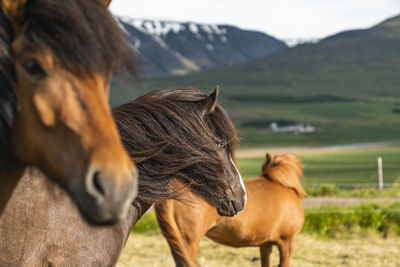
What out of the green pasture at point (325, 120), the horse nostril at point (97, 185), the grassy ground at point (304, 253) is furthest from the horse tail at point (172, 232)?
the green pasture at point (325, 120)

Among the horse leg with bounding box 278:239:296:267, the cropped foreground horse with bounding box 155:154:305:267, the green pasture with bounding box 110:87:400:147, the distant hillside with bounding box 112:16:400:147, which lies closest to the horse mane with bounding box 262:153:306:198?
the cropped foreground horse with bounding box 155:154:305:267

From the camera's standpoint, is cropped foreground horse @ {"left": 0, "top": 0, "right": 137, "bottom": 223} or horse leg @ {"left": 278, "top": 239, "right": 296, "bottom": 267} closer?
cropped foreground horse @ {"left": 0, "top": 0, "right": 137, "bottom": 223}

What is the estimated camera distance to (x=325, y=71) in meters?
138

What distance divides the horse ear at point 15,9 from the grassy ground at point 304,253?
5109 mm

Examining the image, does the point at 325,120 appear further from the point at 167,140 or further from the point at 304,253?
the point at 167,140

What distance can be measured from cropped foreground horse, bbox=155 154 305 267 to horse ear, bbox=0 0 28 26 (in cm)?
220

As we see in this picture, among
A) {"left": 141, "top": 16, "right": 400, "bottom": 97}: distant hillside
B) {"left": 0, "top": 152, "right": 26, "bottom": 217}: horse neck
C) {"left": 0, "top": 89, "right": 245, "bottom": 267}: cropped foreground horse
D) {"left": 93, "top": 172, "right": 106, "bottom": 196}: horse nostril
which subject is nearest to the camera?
{"left": 93, "top": 172, "right": 106, "bottom": 196}: horse nostril

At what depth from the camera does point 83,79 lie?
121 cm

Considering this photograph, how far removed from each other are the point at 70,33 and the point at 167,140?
3.86 feet

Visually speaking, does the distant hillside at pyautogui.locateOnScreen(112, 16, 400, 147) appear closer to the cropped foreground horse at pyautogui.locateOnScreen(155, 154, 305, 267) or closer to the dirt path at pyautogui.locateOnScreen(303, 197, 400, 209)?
the dirt path at pyautogui.locateOnScreen(303, 197, 400, 209)

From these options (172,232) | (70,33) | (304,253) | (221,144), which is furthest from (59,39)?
(304,253)

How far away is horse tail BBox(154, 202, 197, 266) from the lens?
12.1 ft

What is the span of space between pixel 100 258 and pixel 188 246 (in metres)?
1.77

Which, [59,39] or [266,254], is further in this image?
[266,254]
